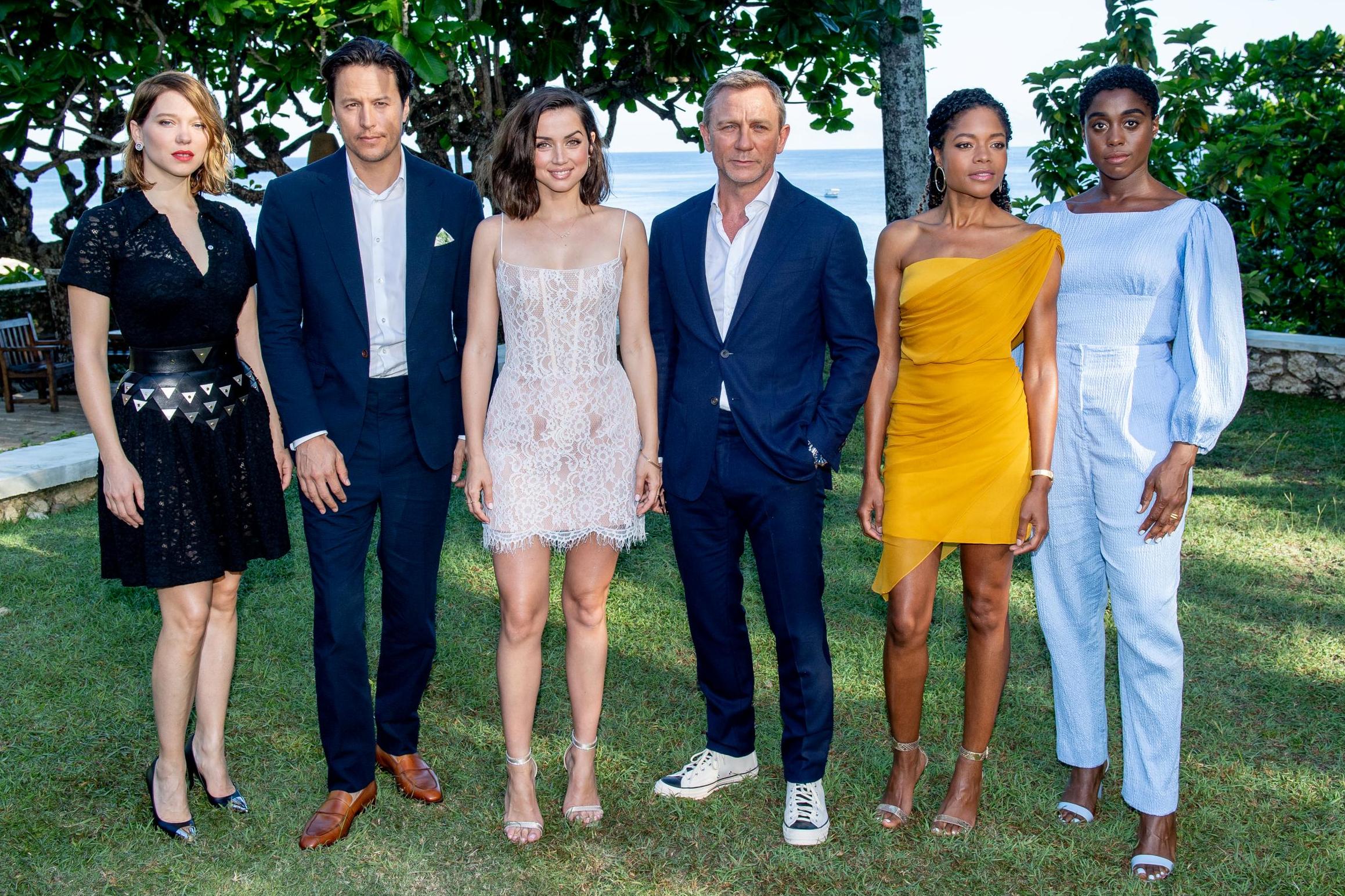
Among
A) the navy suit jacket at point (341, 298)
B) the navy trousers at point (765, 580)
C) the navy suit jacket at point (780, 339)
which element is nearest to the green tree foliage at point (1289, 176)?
the navy suit jacket at point (780, 339)

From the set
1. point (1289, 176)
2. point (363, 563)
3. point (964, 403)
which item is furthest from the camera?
point (1289, 176)

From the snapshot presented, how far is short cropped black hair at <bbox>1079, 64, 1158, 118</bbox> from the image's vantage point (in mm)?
3484

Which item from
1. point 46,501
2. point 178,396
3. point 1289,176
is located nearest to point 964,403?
point 178,396

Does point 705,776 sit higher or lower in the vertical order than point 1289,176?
lower

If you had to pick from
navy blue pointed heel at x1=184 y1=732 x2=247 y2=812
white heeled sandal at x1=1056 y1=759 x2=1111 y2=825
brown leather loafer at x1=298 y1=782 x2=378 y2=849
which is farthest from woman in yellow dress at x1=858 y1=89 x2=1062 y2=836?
navy blue pointed heel at x1=184 y1=732 x2=247 y2=812

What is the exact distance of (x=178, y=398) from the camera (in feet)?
11.8

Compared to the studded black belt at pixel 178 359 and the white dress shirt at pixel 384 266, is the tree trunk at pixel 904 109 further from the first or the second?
the studded black belt at pixel 178 359

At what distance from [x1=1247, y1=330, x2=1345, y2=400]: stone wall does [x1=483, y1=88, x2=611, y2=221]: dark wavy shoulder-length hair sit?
8.51 metres

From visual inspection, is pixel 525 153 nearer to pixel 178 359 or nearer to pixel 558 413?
pixel 558 413

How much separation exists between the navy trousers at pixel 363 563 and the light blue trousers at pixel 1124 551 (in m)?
2.02

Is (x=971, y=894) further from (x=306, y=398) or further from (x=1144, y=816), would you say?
(x=306, y=398)

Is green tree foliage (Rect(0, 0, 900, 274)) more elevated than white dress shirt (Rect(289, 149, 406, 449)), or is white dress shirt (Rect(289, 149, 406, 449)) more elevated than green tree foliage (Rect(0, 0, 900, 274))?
green tree foliage (Rect(0, 0, 900, 274))

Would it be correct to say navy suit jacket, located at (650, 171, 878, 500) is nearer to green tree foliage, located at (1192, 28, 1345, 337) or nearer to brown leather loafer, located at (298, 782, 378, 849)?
brown leather loafer, located at (298, 782, 378, 849)

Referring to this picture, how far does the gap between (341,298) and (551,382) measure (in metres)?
0.72
